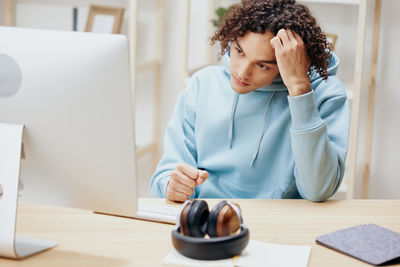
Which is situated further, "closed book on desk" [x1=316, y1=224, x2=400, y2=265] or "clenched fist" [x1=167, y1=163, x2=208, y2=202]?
"clenched fist" [x1=167, y1=163, x2=208, y2=202]

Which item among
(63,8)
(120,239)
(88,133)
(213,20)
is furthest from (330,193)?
(63,8)

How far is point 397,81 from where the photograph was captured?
2.80 metres

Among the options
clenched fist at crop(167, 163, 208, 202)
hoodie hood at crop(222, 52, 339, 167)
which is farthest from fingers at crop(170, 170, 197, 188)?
hoodie hood at crop(222, 52, 339, 167)

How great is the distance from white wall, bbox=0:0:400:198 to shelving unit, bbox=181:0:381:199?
0.06 meters

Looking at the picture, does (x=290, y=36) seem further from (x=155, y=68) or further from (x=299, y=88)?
(x=155, y=68)

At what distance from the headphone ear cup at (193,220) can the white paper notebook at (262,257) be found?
5 cm

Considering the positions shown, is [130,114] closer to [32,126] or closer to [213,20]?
[32,126]

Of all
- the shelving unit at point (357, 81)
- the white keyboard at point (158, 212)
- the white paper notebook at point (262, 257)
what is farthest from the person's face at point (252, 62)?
the shelving unit at point (357, 81)

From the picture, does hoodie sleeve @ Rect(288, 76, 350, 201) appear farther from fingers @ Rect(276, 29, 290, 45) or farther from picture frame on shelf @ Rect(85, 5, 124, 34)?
picture frame on shelf @ Rect(85, 5, 124, 34)

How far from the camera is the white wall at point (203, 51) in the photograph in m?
2.80

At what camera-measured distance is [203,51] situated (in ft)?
9.64

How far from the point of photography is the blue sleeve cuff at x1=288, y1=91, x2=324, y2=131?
1340mm

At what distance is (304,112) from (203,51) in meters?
1.66

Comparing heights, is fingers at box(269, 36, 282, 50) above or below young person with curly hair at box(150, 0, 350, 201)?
above
